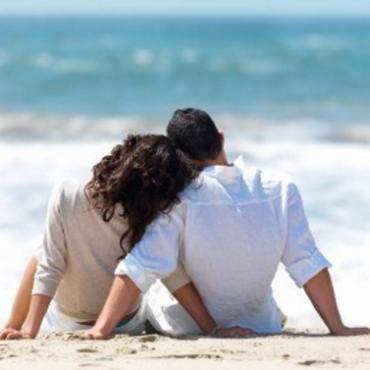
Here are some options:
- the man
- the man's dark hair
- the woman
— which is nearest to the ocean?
the man

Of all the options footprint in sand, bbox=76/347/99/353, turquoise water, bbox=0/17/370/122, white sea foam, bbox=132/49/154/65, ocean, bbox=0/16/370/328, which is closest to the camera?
footprint in sand, bbox=76/347/99/353

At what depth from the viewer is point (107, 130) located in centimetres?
1608

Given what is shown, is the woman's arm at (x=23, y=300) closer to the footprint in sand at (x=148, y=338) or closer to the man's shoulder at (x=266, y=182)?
the footprint in sand at (x=148, y=338)

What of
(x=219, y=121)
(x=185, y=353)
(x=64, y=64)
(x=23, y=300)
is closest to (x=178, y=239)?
(x=185, y=353)

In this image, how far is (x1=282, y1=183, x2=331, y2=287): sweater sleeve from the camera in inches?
181

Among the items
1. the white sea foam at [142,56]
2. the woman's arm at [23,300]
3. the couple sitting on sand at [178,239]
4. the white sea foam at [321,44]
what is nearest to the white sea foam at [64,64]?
the white sea foam at [142,56]

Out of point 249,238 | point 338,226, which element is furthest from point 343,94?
point 249,238

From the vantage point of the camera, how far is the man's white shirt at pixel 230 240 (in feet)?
14.7

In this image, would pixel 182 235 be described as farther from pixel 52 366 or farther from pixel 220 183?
pixel 52 366

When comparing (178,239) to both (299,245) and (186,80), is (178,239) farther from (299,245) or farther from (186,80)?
(186,80)

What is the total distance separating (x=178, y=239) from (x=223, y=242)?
16cm

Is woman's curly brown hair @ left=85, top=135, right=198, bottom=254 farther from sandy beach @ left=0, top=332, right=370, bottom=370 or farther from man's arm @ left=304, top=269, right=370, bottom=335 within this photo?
man's arm @ left=304, top=269, right=370, bottom=335

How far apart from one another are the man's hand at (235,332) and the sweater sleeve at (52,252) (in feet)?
2.03

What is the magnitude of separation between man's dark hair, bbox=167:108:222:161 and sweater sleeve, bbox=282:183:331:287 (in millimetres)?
322
